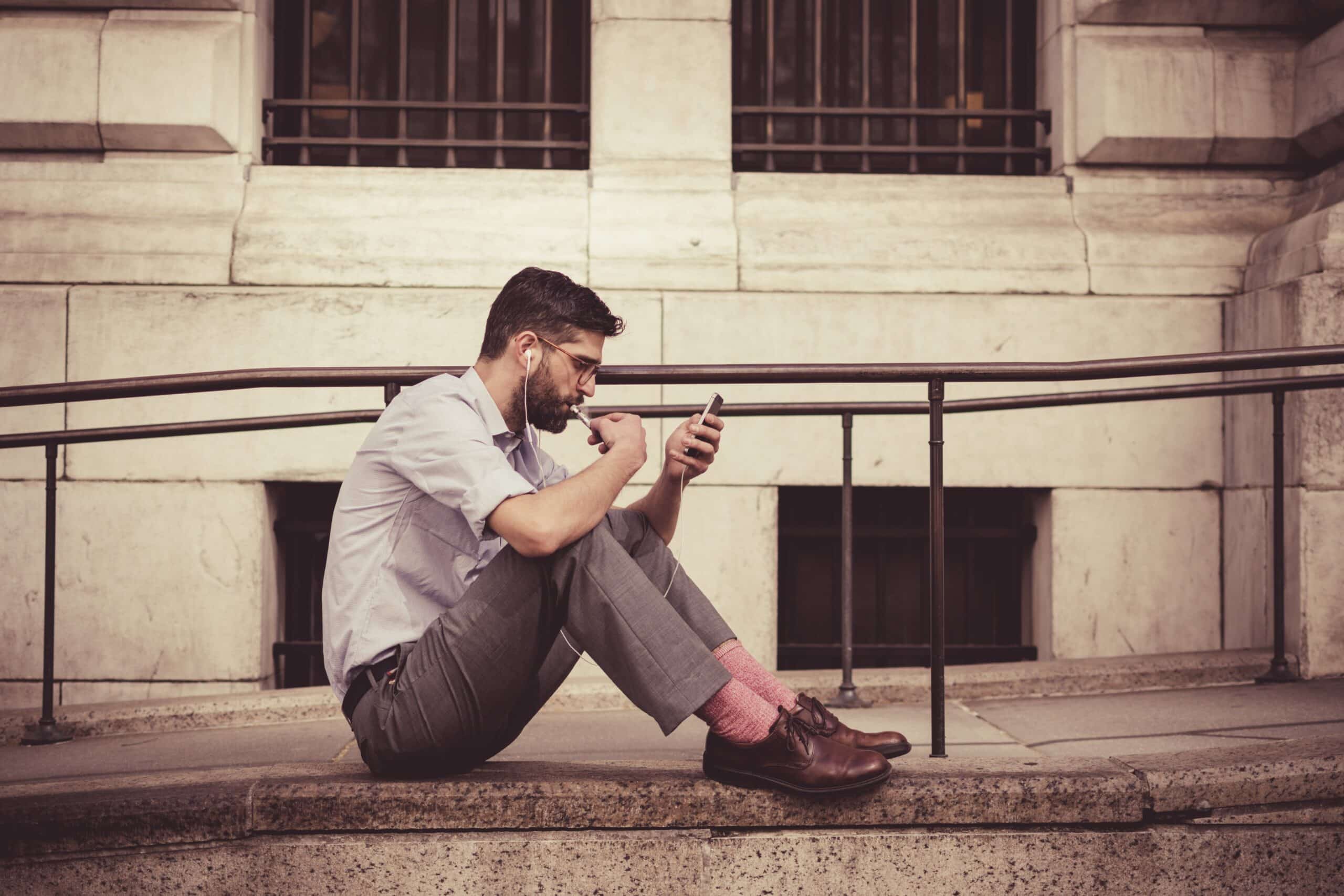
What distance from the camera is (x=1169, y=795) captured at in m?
2.62

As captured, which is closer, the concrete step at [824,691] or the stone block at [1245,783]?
the stone block at [1245,783]

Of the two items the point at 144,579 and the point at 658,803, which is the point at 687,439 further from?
the point at 144,579

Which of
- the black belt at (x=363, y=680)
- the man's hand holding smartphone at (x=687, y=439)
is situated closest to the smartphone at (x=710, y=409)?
the man's hand holding smartphone at (x=687, y=439)

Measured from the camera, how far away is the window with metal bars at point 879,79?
5.96 m

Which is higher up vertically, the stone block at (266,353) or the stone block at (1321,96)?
the stone block at (1321,96)

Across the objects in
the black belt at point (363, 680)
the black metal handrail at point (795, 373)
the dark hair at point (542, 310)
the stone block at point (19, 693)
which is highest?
the dark hair at point (542, 310)

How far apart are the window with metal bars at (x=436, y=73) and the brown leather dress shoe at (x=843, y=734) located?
151 inches

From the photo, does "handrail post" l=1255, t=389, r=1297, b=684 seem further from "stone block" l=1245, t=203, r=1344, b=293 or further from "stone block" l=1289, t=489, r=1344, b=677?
"stone block" l=1245, t=203, r=1344, b=293

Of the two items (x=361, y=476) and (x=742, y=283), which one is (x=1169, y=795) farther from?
(x=742, y=283)

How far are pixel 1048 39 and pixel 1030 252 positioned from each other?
1172mm

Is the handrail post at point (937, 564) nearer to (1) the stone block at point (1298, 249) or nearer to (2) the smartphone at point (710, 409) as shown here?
A: (2) the smartphone at point (710, 409)

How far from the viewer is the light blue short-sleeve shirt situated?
259 cm

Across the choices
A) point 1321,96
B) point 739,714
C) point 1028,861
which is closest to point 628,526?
point 739,714

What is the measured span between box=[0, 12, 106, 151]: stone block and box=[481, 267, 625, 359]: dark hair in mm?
3424
